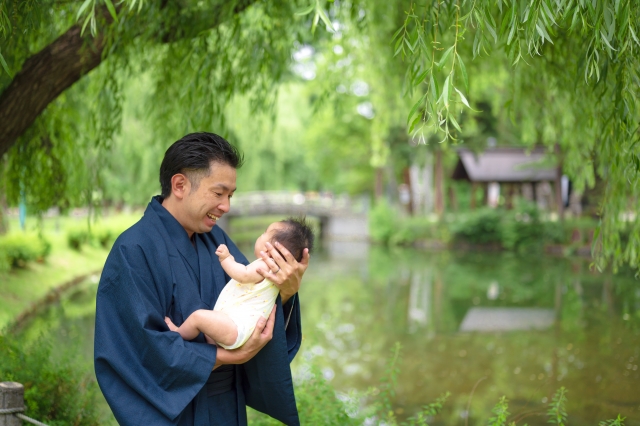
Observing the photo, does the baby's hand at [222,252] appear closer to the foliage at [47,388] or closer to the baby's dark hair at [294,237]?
the baby's dark hair at [294,237]

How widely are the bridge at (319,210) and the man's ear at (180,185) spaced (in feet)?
A: 85.3

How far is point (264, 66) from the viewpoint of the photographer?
4.81 m

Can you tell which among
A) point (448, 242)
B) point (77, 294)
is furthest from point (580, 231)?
point (77, 294)

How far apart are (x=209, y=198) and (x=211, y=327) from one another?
403mm

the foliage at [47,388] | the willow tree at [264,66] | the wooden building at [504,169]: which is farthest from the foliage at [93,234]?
the wooden building at [504,169]

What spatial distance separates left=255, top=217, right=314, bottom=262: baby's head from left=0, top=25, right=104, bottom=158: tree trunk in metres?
2.03

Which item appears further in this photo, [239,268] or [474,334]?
[474,334]

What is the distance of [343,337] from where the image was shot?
9484mm

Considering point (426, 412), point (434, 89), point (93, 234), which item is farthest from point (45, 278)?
point (434, 89)

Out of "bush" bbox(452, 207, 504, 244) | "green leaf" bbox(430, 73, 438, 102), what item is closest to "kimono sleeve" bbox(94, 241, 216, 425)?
"green leaf" bbox(430, 73, 438, 102)

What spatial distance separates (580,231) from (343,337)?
45.0ft

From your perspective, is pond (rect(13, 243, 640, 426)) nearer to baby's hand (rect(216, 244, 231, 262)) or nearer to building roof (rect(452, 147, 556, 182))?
baby's hand (rect(216, 244, 231, 262))

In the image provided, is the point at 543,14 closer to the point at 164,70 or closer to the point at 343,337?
the point at 164,70

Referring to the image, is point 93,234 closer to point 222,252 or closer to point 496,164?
point 222,252
